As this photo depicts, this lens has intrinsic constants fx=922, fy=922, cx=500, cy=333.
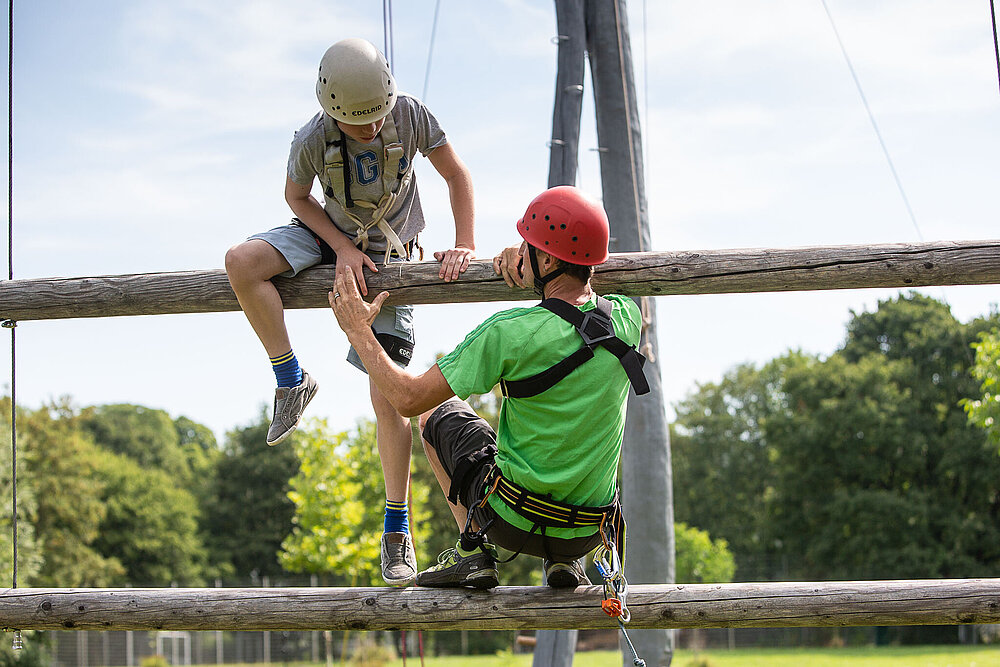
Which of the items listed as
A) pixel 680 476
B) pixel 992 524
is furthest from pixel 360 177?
pixel 680 476

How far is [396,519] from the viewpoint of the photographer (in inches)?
150

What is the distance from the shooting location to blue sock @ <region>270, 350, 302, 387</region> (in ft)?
12.9

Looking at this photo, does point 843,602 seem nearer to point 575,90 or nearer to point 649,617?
point 649,617

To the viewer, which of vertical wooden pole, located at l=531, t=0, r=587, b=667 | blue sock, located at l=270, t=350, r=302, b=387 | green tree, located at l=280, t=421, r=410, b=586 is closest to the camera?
blue sock, located at l=270, t=350, r=302, b=387

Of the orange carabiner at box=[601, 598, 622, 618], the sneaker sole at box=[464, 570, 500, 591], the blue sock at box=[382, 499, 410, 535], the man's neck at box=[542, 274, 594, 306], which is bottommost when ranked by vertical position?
the orange carabiner at box=[601, 598, 622, 618]

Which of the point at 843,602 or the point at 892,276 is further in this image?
the point at 892,276

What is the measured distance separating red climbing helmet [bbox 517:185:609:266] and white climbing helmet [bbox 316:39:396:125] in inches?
35.3

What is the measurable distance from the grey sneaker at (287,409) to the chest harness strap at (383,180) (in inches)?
26.6

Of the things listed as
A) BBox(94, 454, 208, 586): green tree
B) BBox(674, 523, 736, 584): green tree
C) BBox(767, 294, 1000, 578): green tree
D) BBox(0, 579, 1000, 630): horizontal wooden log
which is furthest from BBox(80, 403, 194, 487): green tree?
BBox(0, 579, 1000, 630): horizontal wooden log

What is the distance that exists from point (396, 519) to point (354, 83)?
175cm

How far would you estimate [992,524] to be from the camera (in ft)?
106

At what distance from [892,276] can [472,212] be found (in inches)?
69.3

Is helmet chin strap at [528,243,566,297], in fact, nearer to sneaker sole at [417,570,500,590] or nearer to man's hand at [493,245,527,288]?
man's hand at [493,245,527,288]

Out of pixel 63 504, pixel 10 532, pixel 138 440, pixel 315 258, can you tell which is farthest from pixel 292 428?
pixel 138 440
